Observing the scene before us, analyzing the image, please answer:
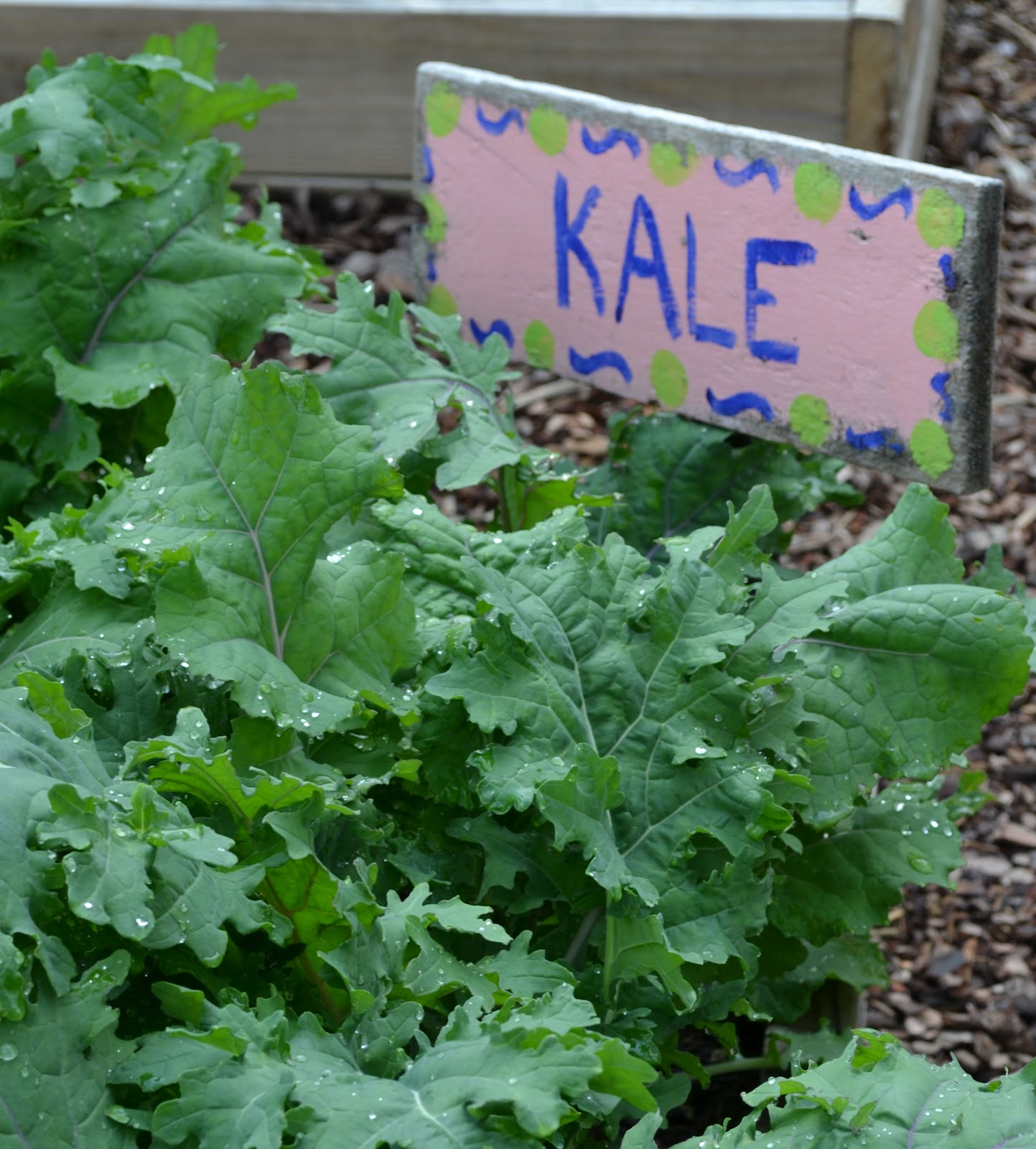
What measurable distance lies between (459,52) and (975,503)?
1.42 metres

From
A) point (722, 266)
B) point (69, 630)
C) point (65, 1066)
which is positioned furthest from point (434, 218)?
point (65, 1066)

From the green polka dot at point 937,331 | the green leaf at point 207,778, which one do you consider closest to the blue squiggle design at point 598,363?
the green polka dot at point 937,331

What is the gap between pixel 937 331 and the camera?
1.66 m

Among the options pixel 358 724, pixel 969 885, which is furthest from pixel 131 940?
pixel 969 885

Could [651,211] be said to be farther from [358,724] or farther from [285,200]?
[285,200]

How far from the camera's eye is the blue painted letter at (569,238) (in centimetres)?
196

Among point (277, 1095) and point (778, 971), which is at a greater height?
point (277, 1095)

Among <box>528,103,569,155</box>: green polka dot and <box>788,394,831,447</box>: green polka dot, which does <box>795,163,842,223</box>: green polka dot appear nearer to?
<box>788,394,831,447</box>: green polka dot

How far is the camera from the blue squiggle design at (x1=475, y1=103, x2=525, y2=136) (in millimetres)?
1971

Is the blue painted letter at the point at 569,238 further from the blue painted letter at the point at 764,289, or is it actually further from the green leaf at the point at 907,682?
the green leaf at the point at 907,682

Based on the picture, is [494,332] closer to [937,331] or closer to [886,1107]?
[937,331]

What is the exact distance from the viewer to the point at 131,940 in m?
1.19

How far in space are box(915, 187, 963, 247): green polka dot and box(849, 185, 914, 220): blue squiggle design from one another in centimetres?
2

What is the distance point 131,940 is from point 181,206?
1109 millimetres
